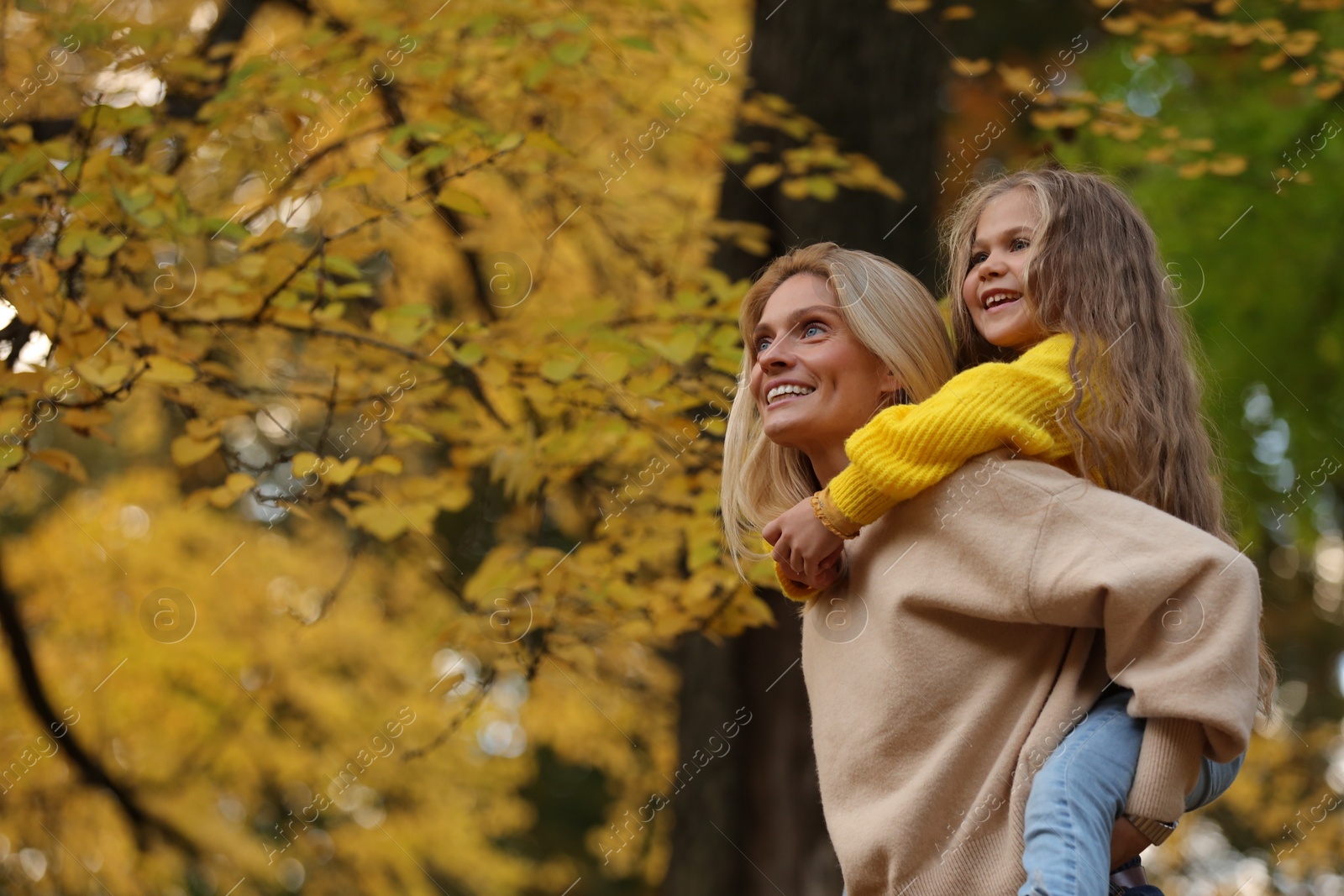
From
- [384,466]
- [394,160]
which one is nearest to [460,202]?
[394,160]

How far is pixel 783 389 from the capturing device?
211 cm

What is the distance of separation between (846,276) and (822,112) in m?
2.78

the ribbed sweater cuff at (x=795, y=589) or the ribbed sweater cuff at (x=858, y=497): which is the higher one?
the ribbed sweater cuff at (x=858, y=497)

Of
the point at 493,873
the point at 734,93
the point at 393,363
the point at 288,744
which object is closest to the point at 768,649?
the point at 393,363

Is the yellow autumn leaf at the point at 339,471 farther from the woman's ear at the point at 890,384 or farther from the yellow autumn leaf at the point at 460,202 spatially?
the woman's ear at the point at 890,384

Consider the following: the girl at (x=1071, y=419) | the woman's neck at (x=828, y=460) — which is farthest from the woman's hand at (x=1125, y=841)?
the woman's neck at (x=828, y=460)

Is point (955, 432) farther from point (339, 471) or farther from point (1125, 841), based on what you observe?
point (339, 471)

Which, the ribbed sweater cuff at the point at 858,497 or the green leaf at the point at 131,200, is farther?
the green leaf at the point at 131,200

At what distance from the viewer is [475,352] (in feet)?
10.1

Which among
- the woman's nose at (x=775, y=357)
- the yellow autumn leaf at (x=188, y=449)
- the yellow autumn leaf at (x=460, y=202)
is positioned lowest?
the yellow autumn leaf at (x=188, y=449)

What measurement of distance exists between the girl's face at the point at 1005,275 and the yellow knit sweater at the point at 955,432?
0.42 ft

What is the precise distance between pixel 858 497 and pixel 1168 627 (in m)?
0.46

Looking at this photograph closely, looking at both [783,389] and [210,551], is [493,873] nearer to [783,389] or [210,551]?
[210,551]

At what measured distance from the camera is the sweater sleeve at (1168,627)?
1538mm
